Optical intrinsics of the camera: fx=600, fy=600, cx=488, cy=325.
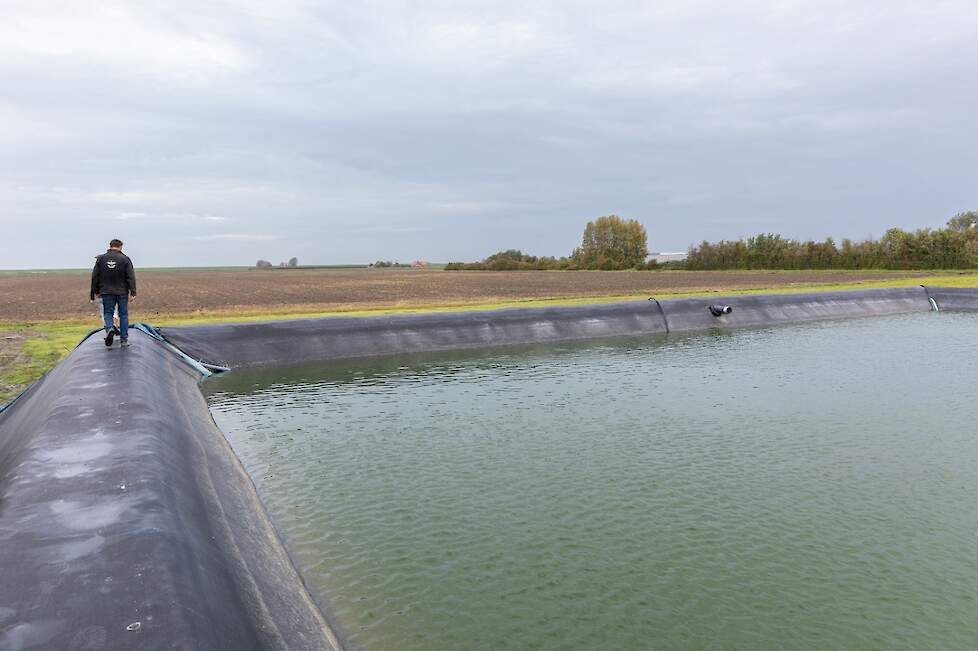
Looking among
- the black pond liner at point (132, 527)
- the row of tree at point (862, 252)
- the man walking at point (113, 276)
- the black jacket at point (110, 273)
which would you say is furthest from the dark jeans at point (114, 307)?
the row of tree at point (862, 252)

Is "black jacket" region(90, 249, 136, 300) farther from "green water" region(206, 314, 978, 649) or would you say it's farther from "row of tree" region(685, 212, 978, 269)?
"row of tree" region(685, 212, 978, 269)

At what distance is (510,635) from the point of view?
4.76 metres

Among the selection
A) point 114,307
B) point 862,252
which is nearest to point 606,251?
point 862,252

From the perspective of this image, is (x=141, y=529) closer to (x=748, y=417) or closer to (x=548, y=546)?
(x=548, y=546)

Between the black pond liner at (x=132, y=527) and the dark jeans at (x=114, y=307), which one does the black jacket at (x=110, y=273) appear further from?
the black pond liner at (x=132, y=527)

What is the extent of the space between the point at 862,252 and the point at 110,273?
78222 millimetres

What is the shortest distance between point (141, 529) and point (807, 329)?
25482 millimetres

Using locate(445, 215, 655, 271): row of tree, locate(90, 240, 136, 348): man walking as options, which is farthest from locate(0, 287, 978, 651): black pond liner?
locate(445, 215, 655, 271): row of tree

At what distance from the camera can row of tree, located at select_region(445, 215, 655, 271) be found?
110m

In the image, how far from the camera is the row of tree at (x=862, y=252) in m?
64.9

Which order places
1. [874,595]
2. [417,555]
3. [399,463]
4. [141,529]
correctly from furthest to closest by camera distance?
[399,463], [417,555], [874,595], [141,529]

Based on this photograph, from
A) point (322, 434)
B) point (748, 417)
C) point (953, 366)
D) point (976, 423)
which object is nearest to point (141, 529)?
point (322, 434)

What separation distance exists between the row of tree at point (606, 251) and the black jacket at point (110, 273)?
325 ft

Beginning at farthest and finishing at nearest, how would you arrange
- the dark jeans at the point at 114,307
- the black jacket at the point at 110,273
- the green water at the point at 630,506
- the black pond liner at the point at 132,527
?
the dark jeans at the point at 114,307, the black jacket at the point at 110,273, the green water at the point at 630,506, the black pond liner at the point at 132,527
